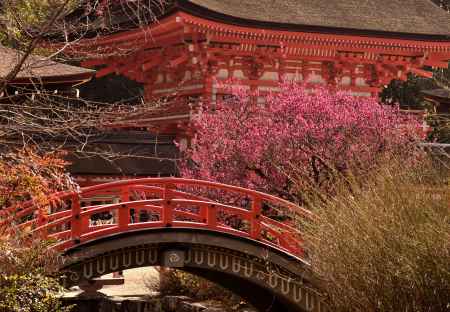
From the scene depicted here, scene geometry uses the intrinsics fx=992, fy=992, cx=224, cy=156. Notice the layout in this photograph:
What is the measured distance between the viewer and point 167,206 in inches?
498

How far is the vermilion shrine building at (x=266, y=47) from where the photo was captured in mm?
22516

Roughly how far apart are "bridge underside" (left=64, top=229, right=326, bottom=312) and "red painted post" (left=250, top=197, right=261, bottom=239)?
0.13 m

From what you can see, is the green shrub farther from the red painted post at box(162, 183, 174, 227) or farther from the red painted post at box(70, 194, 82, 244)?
the red painted post at box(162, 183, 174, 227)

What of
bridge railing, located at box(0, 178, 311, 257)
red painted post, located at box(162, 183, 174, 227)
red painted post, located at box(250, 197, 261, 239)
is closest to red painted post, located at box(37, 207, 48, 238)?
bridge railing, located at box(0, 178, 311, 257)

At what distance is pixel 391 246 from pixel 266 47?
45.0 feet

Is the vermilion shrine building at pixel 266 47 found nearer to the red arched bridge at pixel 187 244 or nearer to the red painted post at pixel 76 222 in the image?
the red arched bridge at pixel 187 244

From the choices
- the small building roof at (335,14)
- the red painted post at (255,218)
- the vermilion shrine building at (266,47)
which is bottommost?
the red painted post at (255,218)

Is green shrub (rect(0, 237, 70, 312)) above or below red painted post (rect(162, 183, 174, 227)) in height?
below

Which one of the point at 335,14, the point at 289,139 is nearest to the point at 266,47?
the point at 335,14

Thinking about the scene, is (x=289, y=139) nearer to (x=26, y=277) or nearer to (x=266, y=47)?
(x=266, y=47)

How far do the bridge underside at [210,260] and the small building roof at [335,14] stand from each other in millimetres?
9150

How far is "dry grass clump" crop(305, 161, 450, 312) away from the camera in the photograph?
9.94 metres

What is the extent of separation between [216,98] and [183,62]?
1313mm

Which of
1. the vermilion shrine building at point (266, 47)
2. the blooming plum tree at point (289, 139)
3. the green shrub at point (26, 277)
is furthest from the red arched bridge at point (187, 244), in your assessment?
the vermilion shrine building at point (266, 47)
